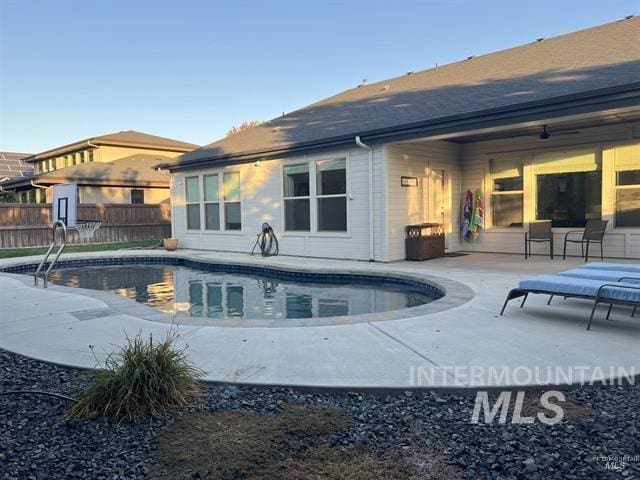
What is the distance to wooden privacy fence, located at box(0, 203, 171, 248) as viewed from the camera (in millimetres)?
16312

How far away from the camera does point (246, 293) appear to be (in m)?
7.82

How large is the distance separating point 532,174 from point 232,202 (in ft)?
24.9

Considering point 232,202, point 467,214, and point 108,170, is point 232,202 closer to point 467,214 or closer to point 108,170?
point 467,214

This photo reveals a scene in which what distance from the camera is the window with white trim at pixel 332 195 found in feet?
34.6

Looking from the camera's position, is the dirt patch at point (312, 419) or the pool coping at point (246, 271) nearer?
the dirt patch at point (312, 419)

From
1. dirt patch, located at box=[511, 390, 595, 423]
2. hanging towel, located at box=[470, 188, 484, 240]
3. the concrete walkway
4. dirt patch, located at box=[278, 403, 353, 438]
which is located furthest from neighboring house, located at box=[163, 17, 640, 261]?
dirt patch, located at box=[278, 403, 353, 438]

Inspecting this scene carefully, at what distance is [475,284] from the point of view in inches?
268

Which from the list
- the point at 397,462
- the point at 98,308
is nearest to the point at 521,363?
the point at 397,462

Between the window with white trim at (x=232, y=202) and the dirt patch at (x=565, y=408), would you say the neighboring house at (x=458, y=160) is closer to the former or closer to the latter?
the window with white trim at (x=232, y=202)

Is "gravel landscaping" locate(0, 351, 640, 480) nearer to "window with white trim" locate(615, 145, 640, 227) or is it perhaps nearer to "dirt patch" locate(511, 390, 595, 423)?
"dirt patch" locate(511, 390, 595, 423)

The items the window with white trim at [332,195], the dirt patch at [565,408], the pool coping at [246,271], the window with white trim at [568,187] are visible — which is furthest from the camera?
the window with white trim at [332,195]

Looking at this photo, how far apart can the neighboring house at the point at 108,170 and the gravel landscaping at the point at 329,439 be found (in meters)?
15.1

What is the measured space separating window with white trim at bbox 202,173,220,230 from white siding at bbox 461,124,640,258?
6.73 meters

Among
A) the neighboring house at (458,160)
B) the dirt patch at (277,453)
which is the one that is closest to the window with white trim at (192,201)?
the neighboring house at (458,160)
